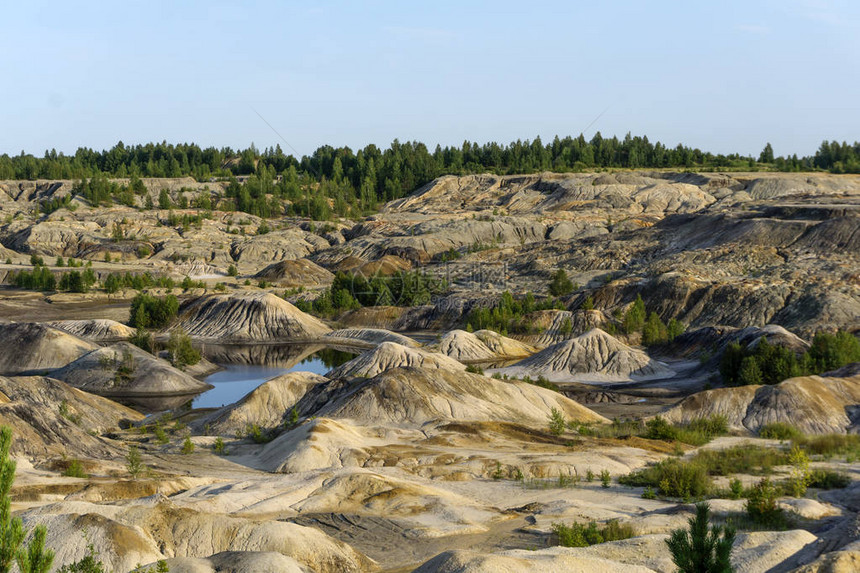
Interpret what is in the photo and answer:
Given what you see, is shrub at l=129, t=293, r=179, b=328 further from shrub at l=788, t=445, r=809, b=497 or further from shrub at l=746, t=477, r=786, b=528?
shrub at l=746, t=477, r=786, b=528

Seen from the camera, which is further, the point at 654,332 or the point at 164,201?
the point at 164,201

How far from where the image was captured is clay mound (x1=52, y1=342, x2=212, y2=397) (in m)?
49.0

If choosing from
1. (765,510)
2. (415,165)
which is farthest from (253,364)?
(415,165)

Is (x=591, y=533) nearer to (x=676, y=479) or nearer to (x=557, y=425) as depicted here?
(x=676, y=479)

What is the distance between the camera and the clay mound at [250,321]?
2778 inches

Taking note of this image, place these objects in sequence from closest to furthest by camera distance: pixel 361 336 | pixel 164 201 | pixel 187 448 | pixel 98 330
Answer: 1. pixel 187 448
2. pixel 98 330
3. pixel 361 336
4. pixel 164 201

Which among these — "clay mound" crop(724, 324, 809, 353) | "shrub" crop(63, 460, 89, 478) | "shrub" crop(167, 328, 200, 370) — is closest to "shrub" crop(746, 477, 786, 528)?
"shrub" crop(63, 460, 89, 478)

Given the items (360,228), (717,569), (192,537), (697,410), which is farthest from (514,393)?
(360,228)

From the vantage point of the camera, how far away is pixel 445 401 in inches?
1401

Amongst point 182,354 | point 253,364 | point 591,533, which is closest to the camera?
point 591,533

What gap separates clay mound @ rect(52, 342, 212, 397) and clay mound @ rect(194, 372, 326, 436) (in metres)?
12.3

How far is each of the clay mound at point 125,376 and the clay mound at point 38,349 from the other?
1746 mm

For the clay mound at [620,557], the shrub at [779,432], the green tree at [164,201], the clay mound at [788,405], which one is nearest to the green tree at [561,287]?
the clay mound at [788,405]

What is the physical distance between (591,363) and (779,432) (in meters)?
20.7
